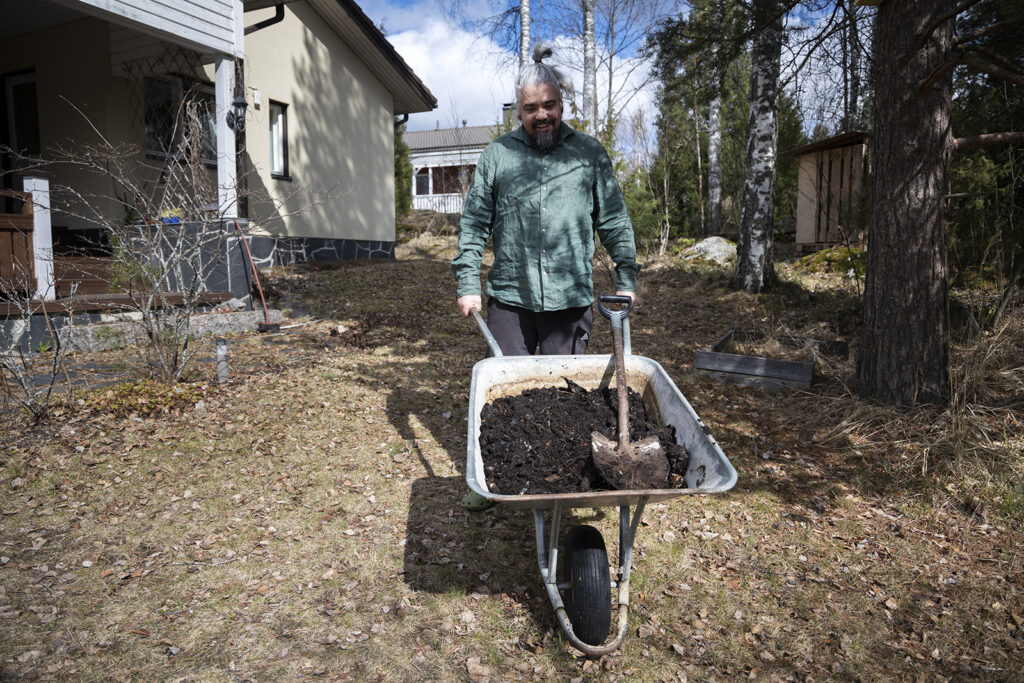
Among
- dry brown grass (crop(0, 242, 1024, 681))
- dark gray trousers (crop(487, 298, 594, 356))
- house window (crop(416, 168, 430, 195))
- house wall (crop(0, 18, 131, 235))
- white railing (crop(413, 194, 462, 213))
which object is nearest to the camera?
dry brown grass (crop(0, 242, 1024, 681))

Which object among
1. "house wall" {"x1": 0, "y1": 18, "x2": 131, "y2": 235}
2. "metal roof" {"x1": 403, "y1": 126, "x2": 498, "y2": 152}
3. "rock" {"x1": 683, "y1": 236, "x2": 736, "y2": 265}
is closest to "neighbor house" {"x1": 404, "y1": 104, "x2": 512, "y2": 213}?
"metal roof" {"x1": 403, "y1": 126, "x2": 498, "y2": 152}

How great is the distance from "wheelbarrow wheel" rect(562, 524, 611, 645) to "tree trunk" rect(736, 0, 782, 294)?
22.6 feet

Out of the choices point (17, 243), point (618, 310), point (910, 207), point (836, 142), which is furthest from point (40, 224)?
point (836, 142)

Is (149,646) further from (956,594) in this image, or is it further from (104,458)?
(956,594)

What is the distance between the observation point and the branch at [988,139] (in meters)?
3.60

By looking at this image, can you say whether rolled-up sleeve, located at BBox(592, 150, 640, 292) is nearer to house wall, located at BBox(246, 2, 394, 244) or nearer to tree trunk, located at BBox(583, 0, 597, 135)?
house wall, located at BBox(246, 2, 394, 244)

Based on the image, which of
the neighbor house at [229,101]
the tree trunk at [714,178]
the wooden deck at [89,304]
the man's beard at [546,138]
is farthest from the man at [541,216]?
the tree trunk at [714,178]

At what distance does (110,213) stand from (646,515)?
8.88m

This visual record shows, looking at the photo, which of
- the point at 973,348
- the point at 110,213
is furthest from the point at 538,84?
the point at 110,213

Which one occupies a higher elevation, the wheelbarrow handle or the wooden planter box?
the wheelbarrow handle

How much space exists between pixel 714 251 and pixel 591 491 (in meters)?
9.70

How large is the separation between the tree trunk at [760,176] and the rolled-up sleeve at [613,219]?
595 cm

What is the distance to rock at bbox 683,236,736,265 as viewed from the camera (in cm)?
1073

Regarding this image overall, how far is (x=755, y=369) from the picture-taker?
17.4 feet
